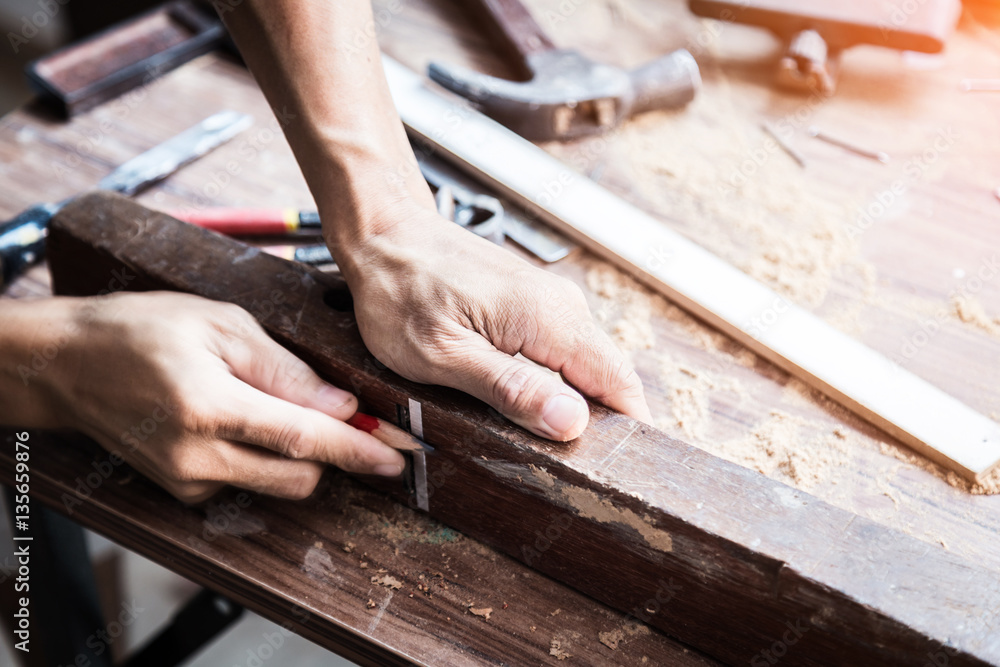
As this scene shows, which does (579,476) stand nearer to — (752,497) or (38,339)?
(752,497)

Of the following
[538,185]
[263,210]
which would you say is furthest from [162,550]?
[538,185]

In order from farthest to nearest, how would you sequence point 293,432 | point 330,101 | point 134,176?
point 134,176, point 330,101, point 293,432

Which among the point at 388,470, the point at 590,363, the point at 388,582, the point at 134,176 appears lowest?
the point at 388,582

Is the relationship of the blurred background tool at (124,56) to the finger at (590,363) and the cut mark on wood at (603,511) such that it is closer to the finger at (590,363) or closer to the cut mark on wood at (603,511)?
the finger at (590,363)

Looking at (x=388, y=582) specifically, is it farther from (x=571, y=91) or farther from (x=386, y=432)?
(x=571, y=91)

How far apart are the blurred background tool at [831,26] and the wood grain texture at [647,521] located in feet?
3.66

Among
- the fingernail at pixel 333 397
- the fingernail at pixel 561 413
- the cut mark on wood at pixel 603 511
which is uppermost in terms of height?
the fingernail at pixel 561 413

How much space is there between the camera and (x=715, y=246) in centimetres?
136

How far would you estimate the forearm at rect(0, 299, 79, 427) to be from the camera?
100cm

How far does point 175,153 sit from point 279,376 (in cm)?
76

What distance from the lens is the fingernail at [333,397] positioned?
38.5 inches

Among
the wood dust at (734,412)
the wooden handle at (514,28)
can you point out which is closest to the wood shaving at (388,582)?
the wood dust at (734,412)

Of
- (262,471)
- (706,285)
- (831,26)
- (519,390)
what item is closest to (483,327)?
(519,390)

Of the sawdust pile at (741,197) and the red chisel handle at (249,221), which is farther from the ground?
the red chisel handle at (249,221)
